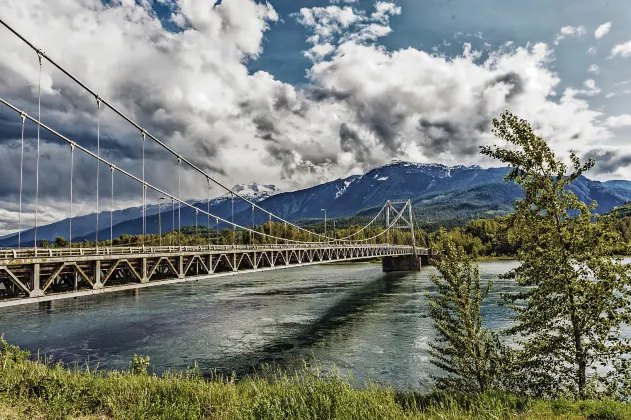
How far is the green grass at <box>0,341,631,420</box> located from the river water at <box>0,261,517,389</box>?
667 cm

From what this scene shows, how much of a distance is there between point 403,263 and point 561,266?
87753 millimetres

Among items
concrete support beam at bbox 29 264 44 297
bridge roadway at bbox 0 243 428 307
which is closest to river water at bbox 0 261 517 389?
bridge roadway at bbox 0 243 428 307

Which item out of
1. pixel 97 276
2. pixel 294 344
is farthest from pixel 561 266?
pixel 97 276

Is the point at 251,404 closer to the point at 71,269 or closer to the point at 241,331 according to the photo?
the point at 71,269

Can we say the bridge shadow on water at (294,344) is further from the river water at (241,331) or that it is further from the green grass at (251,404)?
the green grass at (251,404)

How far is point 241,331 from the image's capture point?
30781 millimetres

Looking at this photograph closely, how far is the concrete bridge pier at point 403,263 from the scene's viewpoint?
95938mm

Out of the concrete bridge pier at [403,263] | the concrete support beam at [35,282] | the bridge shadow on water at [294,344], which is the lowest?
the bridge shadow on water at [294,344]

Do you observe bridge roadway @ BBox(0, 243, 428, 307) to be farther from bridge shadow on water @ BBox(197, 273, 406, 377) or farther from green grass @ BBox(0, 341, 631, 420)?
bridge shadow on water @ BBox(197, 273, 406, 377)

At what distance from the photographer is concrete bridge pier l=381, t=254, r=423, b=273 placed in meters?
95.9

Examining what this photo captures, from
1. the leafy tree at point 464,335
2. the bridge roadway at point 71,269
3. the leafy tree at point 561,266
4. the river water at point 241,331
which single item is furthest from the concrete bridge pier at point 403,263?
the leafy tree at point 561,266

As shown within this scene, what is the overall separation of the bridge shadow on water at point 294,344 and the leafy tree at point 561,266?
527 inches

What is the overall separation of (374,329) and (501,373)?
17.8m

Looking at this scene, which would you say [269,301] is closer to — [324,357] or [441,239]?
[324,357]
